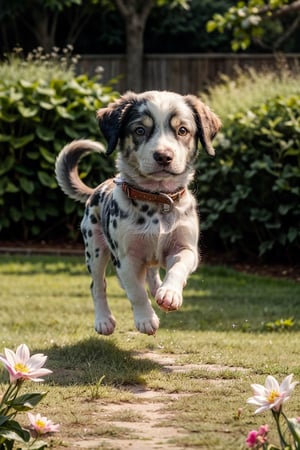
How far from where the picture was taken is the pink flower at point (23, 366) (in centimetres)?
389

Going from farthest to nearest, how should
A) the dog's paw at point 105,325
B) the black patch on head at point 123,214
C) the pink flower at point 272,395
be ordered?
1. the dog's paw at point 105,325
2. the black patch on head at point 123,214
3. the pink flower at point 272,395

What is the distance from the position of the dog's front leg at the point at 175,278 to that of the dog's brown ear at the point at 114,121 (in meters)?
0.78

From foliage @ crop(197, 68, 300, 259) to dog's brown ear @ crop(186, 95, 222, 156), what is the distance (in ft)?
15.8

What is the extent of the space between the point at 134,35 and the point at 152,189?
17.7m

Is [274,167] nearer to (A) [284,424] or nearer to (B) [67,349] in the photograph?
(B) [67,349]

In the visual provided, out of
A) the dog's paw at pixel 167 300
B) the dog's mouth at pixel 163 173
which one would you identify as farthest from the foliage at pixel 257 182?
the dog's paw at pixel 167 300

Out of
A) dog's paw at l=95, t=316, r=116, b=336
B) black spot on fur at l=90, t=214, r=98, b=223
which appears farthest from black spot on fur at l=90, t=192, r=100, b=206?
dog's paw at l=95, t=316, r=116, b=336

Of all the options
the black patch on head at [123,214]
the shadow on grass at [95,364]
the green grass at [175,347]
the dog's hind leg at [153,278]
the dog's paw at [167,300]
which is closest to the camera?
the green grass at [175,347]

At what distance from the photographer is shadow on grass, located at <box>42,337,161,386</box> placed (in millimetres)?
5660

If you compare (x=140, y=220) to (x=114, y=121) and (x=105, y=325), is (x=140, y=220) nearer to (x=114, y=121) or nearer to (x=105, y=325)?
(x=114, y=121)

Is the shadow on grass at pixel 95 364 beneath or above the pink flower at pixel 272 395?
beneath

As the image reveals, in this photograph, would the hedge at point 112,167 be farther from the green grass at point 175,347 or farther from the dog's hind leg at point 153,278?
the dog's hind leg at point 153,278

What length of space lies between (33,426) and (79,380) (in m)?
1.78

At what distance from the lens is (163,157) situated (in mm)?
5824
